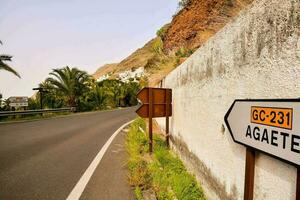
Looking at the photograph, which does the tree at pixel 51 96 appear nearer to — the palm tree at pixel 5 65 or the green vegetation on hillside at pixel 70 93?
the green vegetation on hillside at pixel 70 93

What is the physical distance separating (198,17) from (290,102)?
13.9 metres

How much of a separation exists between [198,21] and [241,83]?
12887 mm

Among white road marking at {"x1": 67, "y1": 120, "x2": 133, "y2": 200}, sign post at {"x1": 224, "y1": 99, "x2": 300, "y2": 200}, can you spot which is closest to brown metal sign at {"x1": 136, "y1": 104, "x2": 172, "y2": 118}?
white road marking at {"x1": 67, "y1": 120, "x2": 133, "y2": 200}

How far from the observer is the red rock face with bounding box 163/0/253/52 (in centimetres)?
1295

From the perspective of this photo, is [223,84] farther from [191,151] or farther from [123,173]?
[123,173]

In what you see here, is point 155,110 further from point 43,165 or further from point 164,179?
point 43,165

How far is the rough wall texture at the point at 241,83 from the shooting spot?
1905mm

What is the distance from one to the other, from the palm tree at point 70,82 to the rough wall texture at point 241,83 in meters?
23.5

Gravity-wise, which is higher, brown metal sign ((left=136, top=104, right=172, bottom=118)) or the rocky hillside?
the rocky hillside

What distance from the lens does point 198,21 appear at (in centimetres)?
1466

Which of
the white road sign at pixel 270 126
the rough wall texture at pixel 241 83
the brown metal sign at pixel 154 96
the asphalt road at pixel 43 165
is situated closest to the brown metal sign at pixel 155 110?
the brown metal sign at pixel 154 96

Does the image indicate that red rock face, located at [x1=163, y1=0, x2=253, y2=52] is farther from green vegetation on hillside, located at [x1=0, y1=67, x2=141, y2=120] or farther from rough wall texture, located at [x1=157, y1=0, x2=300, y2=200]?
green vegetation on hillside, located at [x1=0, y1=67, x2=141, y2=120]

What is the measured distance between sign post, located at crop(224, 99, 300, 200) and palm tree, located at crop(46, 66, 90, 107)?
83.2 feet

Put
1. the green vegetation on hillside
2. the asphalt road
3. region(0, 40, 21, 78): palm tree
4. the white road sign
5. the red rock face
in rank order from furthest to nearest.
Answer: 1. the green vegetation on hillside
2. region(0, 40, 21, 78): palm tree
3. the red rock face
4. the asphalt road
5. the white road sign
